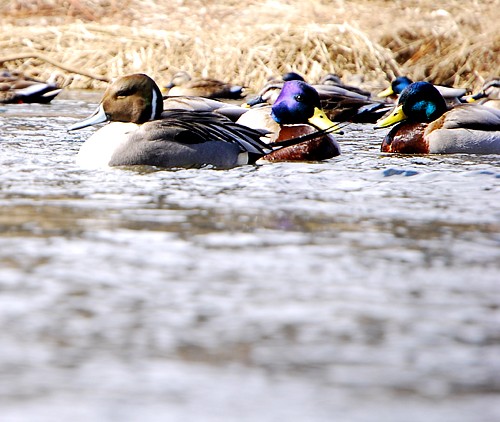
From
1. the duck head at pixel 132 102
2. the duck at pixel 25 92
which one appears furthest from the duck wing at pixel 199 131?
the duck at pixel 25 92

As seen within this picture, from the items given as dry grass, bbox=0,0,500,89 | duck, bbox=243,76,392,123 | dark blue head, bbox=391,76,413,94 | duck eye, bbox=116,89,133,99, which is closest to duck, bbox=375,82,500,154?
duck eye, bbox=116,89,133,99

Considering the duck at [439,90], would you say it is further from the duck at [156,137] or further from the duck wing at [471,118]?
the duck at [156,137]

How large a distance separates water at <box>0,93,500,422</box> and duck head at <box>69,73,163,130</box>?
1413mm

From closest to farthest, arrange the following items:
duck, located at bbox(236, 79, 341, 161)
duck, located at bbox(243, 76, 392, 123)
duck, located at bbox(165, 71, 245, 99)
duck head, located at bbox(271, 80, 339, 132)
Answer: duck, located at bbox(236, 79, 341, 161), duck head, located at bbox(271, 80, 339, 132), duck, located at bbox(243, 76, 392, 123), duck, located at bbox(165, 71, 245, 99)

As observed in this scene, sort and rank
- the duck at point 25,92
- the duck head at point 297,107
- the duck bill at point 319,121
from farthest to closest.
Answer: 1. the duck at point 25,92
2. the duck head at point 297,107
3. the duck bill at point 319,121

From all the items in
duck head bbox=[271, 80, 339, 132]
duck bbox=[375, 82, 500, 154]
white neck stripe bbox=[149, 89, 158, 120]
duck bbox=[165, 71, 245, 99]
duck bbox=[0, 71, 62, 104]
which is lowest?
duck bbox=[165, 71, 245, 99]

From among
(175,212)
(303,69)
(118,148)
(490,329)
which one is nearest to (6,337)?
(490,329)

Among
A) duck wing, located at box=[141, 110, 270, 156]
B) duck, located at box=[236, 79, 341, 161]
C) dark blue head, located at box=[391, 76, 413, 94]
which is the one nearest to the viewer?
duck wing, located at box=[141, 110, 270, 156]

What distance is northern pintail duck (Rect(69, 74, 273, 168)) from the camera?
7.08 m

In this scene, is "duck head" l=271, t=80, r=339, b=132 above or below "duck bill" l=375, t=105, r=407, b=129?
above

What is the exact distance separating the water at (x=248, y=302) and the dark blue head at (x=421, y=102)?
308 centimetres

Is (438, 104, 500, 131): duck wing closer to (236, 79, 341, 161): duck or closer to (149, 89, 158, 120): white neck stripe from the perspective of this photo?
(236, 79, 341, 161): duck

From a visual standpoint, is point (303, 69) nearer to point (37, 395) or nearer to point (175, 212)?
point (175, 212)

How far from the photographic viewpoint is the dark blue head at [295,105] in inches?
344
